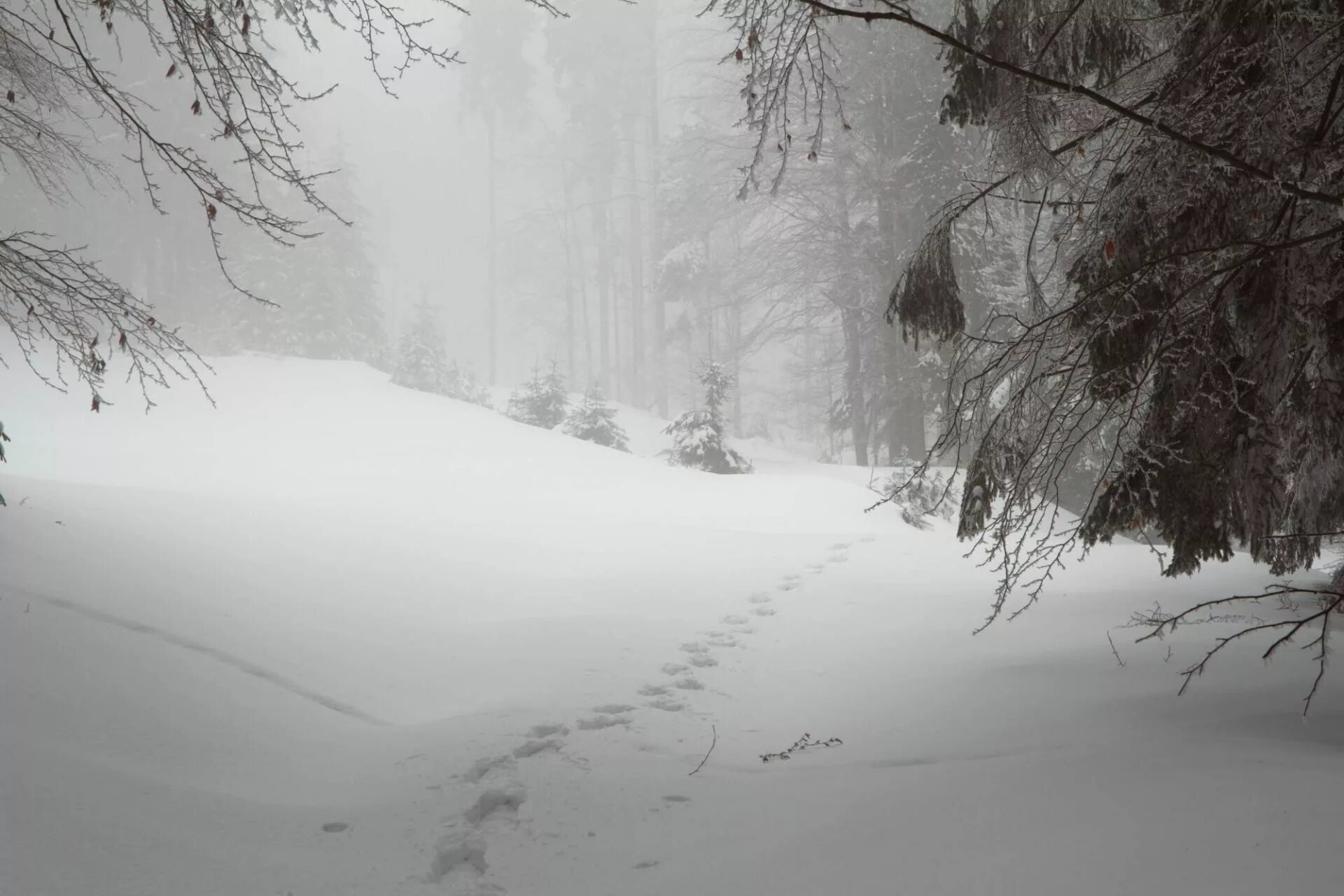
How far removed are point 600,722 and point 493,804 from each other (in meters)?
1.01

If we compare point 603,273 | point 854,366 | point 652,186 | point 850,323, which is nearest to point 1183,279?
point 850,323

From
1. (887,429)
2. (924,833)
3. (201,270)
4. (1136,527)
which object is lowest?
(924,833)

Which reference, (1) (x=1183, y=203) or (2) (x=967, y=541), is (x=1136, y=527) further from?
(2) (x=967, y=541)

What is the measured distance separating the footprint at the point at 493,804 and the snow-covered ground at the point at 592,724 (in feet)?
0.05

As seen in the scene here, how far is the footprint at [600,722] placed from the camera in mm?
3811

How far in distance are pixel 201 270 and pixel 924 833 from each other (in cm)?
3027

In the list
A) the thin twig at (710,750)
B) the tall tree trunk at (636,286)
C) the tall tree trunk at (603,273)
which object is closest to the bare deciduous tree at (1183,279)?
the thin twig at (710,750)

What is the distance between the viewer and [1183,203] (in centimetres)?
297

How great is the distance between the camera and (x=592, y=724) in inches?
Result: 151

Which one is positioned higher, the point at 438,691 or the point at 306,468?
the point at 306,468

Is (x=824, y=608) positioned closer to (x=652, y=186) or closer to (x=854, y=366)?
(x=854, y=366)

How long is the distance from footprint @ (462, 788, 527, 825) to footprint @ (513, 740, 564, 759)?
39 centimetres

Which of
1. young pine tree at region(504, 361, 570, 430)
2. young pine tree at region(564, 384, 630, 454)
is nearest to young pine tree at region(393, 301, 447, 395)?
young pine tree at region(504, 361, 570, 430)

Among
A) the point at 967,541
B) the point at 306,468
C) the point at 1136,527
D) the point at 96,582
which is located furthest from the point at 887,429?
the point at 96,582
